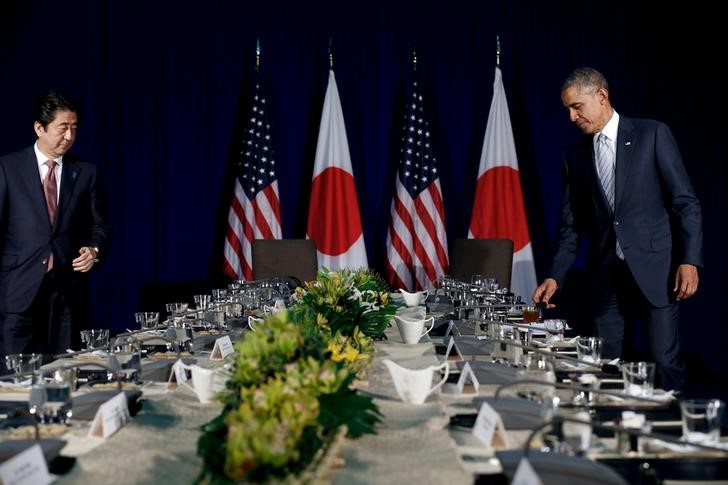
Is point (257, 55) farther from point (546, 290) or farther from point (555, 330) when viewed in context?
point (555, 330)

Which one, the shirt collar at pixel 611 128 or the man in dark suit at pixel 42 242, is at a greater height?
the shirt collar at pixel 611 128

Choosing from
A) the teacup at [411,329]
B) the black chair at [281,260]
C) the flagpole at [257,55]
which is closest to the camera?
the teacup at [411,329]

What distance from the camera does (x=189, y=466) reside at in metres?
1.66

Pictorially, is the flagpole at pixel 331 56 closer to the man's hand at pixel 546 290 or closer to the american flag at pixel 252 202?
the american flag at pixel 252 202

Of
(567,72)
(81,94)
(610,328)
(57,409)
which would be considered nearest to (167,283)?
(81,94)

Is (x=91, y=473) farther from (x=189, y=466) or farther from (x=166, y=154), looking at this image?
(x=166, y=154)

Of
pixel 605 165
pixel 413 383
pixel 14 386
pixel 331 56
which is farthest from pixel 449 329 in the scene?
pixel 331 56

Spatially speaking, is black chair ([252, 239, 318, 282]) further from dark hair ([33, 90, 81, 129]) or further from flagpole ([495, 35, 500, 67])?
dark hair ([33, 90, 81, 129])

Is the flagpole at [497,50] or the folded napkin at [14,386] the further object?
the flagpole at [497,50]

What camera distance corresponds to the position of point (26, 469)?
59.2 inches

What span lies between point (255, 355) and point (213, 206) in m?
5.95

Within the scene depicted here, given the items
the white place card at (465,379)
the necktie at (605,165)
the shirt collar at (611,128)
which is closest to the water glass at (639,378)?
the white place card at (465,379)

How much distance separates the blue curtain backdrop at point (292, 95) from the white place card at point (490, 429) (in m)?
5.63

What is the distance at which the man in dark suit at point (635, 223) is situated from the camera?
3688mm
